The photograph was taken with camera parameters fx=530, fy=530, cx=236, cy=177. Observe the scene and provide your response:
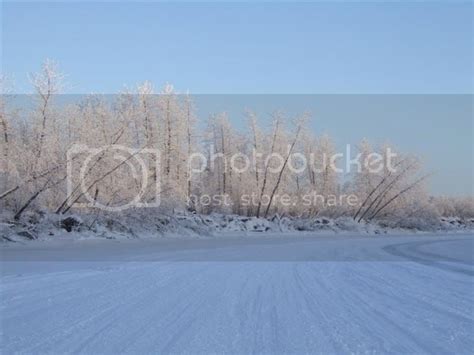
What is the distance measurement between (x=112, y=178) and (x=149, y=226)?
471cm

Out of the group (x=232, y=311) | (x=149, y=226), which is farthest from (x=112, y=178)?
(x=232, y=311)

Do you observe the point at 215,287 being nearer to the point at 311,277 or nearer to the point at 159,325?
the point at 311,277

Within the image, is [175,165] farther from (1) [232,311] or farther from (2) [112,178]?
(1) [232,311]

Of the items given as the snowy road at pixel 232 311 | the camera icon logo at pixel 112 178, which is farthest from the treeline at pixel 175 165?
the snowy road at pixel 232 311

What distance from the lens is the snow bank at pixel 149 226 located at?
25547 mm

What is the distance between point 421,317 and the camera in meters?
6.88

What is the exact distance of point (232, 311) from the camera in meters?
7.16
